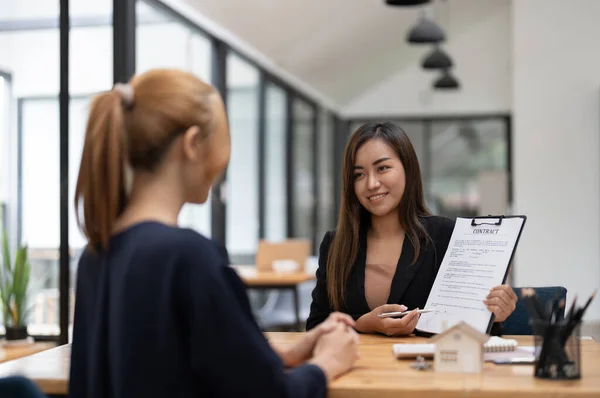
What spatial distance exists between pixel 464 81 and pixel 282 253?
24.7 feet

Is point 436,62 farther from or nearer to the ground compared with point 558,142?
farther from the ground

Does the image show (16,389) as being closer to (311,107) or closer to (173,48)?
(173,48)

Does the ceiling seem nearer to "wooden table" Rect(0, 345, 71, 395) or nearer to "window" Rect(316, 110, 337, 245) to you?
"window" Rect(316, 110, 337, 245)

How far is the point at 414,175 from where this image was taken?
2.69 meters

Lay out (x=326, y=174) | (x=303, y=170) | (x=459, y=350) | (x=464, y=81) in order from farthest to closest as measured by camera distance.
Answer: (x=464, y=81)
(x=326, y=174)
(x=303, y=170)
(x=459, y=350)

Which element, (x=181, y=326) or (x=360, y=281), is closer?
(x=181, y=326)

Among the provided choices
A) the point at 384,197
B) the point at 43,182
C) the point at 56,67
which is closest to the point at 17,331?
the point at 43,182

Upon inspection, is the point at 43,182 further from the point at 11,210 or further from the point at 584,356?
the point at 584,356

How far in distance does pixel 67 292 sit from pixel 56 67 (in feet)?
4.42

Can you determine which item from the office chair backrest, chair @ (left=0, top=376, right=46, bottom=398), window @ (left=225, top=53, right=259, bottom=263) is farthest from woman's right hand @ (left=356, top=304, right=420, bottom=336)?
window @ (left=225, top=53, right=259, bottom=263)

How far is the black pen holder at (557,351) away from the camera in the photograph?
1700 mm

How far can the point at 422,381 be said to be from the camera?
5.53ft

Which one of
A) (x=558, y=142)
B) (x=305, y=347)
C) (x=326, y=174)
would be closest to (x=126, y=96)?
(x=305, y=347)

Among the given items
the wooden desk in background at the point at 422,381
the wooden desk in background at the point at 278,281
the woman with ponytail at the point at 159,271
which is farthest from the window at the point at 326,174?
the woman with ponytail at the point at 159,271
